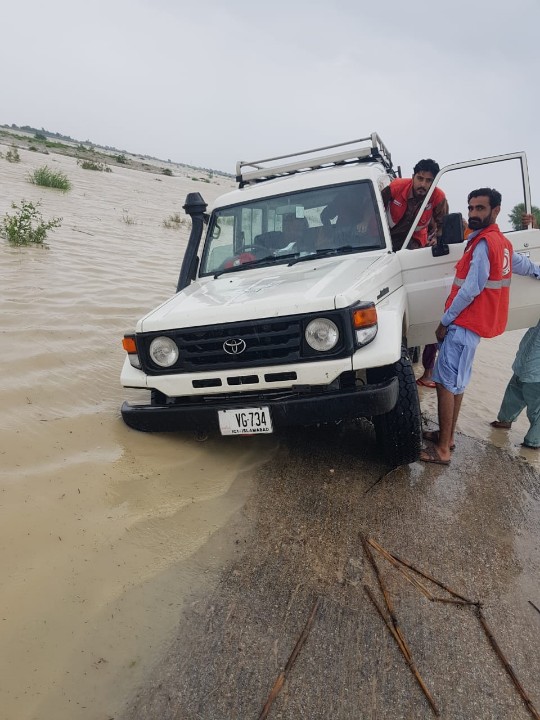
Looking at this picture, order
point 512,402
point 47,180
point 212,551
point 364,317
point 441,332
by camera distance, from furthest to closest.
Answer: point 47,180
point 512,402
point 441,332
point 364,317
point 212,551

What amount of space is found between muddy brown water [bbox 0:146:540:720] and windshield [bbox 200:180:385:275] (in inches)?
55.2

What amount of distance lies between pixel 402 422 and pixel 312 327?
2.69 feet

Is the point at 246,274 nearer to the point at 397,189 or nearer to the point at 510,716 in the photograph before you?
the point at 397,189

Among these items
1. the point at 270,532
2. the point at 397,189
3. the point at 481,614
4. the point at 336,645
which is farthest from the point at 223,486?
the point at 397,189

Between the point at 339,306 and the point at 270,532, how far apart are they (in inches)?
50.6

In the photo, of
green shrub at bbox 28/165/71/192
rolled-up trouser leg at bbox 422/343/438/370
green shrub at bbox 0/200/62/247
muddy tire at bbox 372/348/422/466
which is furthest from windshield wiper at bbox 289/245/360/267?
green shrub at bbox 28/165/71/192

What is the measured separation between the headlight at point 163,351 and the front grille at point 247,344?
1.3 inches

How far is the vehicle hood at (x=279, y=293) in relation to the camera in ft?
9.02

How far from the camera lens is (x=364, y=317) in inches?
106

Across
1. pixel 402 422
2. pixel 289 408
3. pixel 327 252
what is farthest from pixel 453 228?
pixel 289 408

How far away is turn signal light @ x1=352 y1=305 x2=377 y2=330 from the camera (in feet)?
8.79

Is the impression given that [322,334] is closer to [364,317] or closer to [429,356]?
[364,317]

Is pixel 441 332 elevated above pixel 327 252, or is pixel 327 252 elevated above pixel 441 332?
pixel 327 252

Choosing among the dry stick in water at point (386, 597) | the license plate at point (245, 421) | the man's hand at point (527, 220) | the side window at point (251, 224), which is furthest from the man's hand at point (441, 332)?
the side window at point (251, 224)
